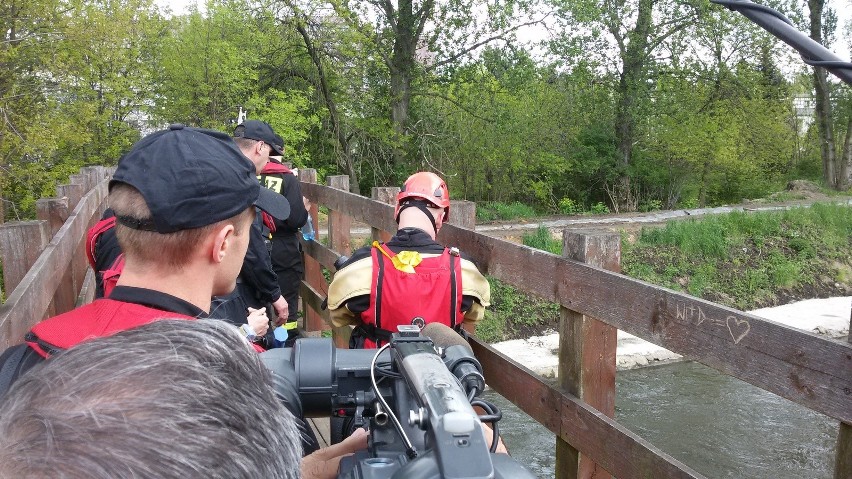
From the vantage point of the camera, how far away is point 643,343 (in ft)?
40.4

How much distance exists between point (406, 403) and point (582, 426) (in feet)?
5.33

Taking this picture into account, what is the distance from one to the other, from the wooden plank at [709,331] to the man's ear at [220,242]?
4.04 feet

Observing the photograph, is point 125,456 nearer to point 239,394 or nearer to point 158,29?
point 239,394

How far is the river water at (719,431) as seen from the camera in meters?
6.59

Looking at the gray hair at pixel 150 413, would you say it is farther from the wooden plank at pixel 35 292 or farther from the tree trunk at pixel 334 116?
the tree trunk at pixel 334 116

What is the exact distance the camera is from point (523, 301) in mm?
14156

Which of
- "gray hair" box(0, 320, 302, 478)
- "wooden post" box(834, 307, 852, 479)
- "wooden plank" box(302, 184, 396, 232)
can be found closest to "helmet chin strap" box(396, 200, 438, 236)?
"wooden plank" box(302, 184, 396, 232)

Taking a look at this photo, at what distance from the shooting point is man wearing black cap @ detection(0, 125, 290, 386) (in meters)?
1.48

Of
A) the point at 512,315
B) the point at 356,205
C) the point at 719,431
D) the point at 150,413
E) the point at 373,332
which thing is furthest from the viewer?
the point at 512,315

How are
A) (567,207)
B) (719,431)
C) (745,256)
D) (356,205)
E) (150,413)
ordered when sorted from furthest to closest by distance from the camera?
1. (567,207)
2. (745,256)
3. (719,431)
4. (356,205)
5. (150,413)

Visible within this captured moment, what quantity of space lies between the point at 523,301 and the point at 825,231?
8774 mm

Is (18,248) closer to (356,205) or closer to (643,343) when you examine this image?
(356,205)

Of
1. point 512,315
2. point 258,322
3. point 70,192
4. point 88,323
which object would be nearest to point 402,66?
point 512,315

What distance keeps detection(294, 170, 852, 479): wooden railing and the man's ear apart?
122cm
